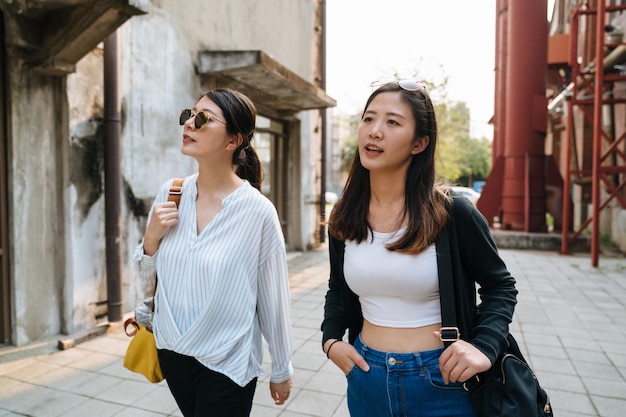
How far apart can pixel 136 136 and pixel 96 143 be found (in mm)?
599

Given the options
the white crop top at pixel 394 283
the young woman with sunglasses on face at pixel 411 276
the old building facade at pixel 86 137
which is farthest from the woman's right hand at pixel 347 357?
the old building facade at pixel 86 137

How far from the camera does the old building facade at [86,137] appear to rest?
4.18 m

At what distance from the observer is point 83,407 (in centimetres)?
333

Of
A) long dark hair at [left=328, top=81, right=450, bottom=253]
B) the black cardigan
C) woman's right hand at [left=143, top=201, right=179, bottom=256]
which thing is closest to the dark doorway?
woman's right hand at [left=143, top=201, right=179, bottom=256]

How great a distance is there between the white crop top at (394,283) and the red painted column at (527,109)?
35.4 feet

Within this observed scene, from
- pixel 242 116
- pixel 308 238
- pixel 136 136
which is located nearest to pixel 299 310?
pixel 136 136

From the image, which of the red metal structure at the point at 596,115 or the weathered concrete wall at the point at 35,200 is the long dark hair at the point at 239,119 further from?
Answer: the red metal structure at the point at 596,115

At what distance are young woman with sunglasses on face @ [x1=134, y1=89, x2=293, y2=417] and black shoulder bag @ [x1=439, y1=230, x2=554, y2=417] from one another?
2.43 feet

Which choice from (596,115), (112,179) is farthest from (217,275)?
(596,115)

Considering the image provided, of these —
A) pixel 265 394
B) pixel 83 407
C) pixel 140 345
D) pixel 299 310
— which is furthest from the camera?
pixel 299 310

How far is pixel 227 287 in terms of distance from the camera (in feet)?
5.85

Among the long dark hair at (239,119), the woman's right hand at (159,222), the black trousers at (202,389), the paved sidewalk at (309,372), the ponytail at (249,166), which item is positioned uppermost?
the long dark hair at (239,119)

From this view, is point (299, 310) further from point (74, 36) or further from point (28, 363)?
point (74, 36)

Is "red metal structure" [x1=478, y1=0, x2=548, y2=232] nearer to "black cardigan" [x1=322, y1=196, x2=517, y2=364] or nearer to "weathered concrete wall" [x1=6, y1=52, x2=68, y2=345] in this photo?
"weathered concrete wall" [x1=6, y1=52, x2=68, y2=345]
